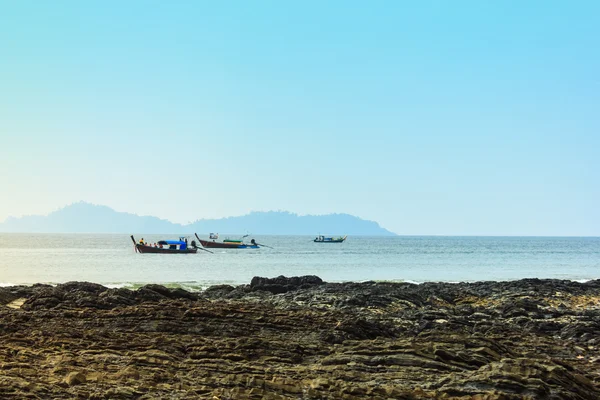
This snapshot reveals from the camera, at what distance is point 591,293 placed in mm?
34125

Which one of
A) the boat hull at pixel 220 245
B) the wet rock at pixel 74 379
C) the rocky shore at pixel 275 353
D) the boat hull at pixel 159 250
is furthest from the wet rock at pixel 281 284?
the boat hull at pixel 220 245

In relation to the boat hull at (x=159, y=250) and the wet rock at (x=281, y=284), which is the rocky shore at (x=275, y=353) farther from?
the boat hull at (x=159, y=250)

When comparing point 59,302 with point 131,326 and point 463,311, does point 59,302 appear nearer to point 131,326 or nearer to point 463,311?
point 131,326

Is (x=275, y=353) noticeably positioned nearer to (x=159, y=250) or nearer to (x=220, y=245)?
(x=159, y=250)

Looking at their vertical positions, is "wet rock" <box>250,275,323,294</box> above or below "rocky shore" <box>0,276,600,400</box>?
below

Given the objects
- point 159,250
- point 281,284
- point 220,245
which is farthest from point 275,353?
point 220,245

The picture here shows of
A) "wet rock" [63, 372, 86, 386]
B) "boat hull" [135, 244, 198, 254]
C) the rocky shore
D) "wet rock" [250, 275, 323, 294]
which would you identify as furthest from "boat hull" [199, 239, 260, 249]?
"wet rock" [63, 372, 86, 386]

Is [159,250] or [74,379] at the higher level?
[74,379]

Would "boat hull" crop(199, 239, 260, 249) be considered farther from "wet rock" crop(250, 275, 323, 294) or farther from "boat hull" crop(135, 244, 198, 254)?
"wet rock" crop(250, 275, 323, 294)

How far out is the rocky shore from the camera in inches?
420

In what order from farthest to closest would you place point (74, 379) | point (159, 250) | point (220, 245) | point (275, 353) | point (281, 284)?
point (220, 245) → point (159, 250) → point (281, 284) → point (275, 353) → point (74, 379)

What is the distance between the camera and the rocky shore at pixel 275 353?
10680mm

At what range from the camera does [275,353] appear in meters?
13.7

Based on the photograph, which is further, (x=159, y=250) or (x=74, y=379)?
A: (x=159, y=250)
